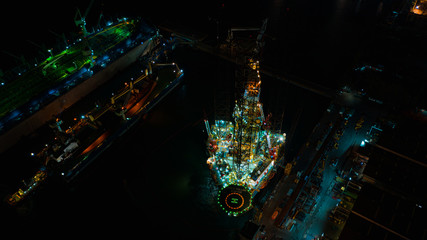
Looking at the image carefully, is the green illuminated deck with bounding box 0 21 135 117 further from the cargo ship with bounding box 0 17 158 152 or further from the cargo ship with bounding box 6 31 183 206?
the cargo ship with bounding box 6 31 183 206

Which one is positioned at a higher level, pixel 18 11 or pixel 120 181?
pixel 18 11

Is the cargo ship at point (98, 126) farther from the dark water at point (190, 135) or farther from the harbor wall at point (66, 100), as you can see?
the harbor wall at point (66, 100)

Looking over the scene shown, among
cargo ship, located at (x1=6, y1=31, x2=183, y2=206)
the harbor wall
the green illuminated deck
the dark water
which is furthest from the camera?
the green illuminated deck

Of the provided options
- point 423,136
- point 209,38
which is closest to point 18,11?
point 209,38

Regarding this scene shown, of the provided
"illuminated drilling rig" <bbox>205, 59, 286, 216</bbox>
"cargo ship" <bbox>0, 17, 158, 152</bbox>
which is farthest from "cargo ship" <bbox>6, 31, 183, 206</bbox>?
"illuminated drilling rig" <bbox>205, 59, 286, 216</bbox>

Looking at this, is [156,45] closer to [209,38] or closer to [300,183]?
[209,38]

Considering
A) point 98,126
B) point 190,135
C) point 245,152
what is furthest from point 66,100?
point 245,152

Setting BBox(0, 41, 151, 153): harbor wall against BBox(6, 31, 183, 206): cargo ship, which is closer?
BBox(6, 31, 183, 206): cargo ship
